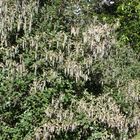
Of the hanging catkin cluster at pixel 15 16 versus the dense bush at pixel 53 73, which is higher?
the hanging catkin cluster at pixel 15 16

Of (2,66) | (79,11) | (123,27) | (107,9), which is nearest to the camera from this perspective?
(2,66)

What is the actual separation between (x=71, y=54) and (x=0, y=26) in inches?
65.0

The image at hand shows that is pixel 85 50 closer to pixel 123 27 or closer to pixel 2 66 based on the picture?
pixel 2 66

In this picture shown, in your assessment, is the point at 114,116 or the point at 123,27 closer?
the point at 114,116

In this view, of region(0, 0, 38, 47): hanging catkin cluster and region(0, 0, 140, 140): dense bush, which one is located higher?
region(0, 0, 38, 47): hanging catkin cluster

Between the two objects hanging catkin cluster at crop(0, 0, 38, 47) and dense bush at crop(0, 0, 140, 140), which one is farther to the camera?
hanging catkin cluster at crop(0, 0, 38, 47)

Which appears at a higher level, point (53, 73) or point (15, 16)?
point (15, 16)

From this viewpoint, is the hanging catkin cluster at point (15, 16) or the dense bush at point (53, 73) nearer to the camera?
the dense bush at point (53, 73)

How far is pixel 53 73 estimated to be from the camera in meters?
9.23


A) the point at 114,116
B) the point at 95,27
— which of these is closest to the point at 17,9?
the point at 95,27

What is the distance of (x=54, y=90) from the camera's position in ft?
30.7

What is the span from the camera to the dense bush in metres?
9.21

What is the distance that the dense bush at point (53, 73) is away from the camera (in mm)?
9211

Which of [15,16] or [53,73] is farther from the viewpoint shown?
[15,16]
